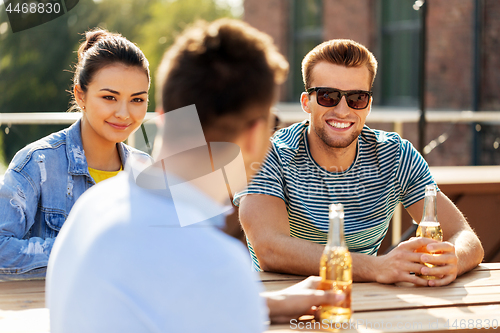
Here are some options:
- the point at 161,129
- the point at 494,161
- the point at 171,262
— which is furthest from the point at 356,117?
the point at 494,161

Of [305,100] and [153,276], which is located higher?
[305,100]

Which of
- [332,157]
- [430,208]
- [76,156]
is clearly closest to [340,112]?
[332,157]

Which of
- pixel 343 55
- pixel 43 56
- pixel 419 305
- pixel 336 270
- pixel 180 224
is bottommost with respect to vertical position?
pixel 419 305

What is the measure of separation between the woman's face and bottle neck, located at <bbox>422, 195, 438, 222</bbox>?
126cm

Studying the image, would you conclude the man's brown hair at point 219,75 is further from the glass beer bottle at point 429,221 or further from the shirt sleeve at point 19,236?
the shirt sleeve at point 19,236

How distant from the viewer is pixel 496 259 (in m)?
3.95

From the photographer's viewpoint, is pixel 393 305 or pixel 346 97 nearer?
pixel 393 305

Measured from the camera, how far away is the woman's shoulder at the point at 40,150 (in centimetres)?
203

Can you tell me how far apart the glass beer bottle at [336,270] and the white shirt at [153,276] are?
51 centimetres

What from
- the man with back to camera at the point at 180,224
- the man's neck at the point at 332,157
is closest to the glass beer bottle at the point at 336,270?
the man with back to camera at the point at 180,224

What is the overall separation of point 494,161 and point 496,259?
3.38 metres

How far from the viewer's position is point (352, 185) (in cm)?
229

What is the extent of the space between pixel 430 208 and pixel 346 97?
713mm

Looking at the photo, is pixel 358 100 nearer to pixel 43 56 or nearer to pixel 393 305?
pixel 393 305
